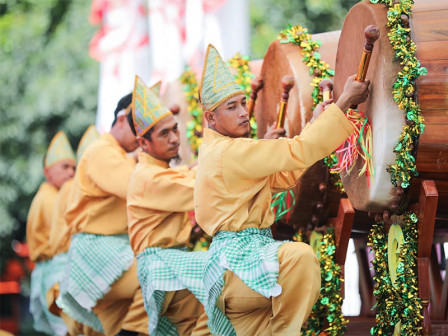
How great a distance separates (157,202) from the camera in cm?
434

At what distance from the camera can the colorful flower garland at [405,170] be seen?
3.30 meters

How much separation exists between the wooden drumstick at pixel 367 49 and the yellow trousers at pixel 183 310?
1473mm

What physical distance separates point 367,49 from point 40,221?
4.31m

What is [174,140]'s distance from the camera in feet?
14.7

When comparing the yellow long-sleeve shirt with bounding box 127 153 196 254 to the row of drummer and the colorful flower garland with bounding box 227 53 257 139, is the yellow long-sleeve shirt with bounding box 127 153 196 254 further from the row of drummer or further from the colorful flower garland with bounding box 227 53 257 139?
the colorful flower garland with bounding box 227 53 257 139

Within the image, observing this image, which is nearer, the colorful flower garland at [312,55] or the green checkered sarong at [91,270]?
the colorful flower garland at [312,55]

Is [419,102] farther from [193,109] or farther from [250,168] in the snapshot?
[193,109]

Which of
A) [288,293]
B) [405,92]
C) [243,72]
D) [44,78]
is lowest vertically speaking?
[44,78]

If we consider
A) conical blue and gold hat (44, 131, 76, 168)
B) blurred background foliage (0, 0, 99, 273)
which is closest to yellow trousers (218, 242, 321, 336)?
conical blue and gold hat (44, 131, 76, 168)

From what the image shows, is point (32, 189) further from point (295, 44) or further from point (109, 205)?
point (295, 44)

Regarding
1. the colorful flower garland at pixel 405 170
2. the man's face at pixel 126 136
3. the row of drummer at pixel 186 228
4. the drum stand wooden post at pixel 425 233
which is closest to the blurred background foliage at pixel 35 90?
the row of drummer at pixel 186 228

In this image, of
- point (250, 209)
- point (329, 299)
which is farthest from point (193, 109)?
point (250, 209)

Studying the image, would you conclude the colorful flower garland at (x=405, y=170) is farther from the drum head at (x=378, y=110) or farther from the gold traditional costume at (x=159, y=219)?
the gold traditional costume at (x=159, y=219)

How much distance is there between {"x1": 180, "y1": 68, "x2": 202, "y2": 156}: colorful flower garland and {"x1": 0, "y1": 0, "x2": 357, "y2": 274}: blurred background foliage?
18.0 ft
